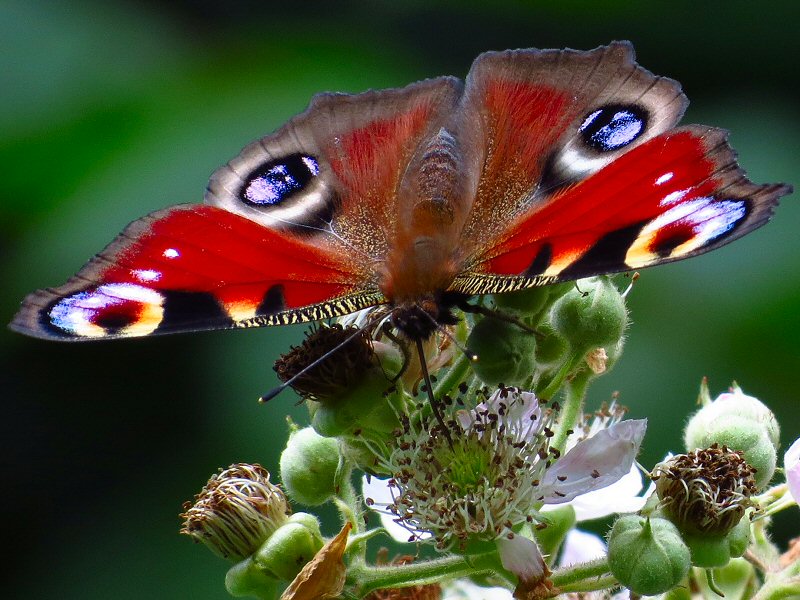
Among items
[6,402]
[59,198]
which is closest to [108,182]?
[59,198]

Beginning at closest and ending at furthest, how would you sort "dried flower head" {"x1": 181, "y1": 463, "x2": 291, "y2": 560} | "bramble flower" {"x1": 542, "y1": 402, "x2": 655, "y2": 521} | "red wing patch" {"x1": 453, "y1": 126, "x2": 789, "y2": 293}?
"red wing patch" {"x1": 453, "y1": 126, "x2": 789, "y2": 293} < "dried flower head" {"x1": 181, "y1": 463, "x2": 291, "y2": 560} < "bramble flower" {"x1": 542, "y1": 402, "x2": 655, "y2": 521}

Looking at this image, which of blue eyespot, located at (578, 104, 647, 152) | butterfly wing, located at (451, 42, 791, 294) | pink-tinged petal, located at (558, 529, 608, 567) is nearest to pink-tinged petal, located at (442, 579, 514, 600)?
pink-tinged petal, located at (558, 529, 608, 567)

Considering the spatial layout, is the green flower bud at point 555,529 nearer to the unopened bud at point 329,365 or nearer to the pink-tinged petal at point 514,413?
the pink-tinged petal at point 514,413

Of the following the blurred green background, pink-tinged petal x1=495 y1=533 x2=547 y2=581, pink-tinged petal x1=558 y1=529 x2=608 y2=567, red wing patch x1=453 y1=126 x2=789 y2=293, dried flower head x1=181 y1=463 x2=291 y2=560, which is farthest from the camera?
the blurred green background

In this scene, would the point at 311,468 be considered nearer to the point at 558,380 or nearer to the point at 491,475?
the point at 491,475

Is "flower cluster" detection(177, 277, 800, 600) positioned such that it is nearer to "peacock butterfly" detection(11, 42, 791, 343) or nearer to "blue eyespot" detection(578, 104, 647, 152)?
"peacock butterfly" detection(11, 42, 791, 343)

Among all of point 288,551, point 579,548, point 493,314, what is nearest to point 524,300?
point 493,314

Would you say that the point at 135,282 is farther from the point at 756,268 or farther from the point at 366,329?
the point at 756,268
